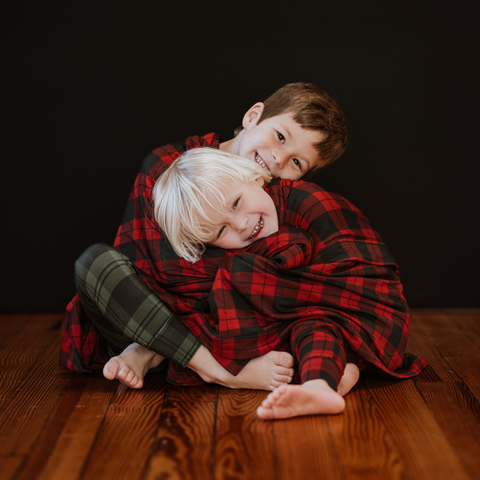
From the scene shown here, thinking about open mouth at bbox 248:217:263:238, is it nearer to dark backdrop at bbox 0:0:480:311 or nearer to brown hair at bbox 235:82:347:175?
brown hair at bbox 235:82:347:175

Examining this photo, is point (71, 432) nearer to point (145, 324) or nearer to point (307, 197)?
point (145, 324)

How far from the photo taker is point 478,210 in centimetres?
220

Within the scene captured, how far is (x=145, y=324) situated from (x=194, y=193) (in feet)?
1.14

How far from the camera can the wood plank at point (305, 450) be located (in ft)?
3.16

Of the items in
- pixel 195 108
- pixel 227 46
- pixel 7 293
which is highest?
pixel 227 46

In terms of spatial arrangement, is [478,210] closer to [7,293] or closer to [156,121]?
[156,121]

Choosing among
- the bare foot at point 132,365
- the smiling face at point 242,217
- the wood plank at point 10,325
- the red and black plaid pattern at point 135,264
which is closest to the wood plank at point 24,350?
the wood plank at point 10,325

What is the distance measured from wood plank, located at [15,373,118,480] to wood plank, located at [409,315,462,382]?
2.70 ft

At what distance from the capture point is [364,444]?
3.51 feet

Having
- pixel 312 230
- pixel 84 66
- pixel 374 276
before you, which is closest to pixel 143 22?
pixel 84 66

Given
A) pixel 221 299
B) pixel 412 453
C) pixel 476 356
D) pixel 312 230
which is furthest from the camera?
pixel 476 356

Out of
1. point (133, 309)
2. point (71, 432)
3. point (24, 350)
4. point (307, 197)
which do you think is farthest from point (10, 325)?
point (307, 197)

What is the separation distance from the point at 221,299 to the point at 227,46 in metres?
1.20

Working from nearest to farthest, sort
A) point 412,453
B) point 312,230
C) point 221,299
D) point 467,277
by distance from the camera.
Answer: point 412,453 < point 221,299 < point 312,230 < point 467,277
